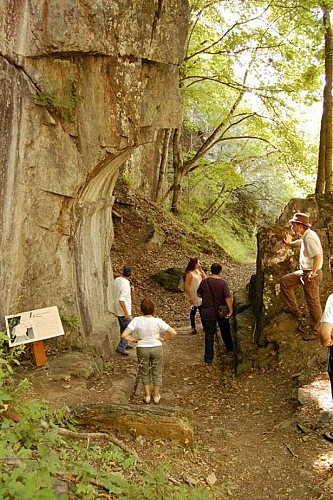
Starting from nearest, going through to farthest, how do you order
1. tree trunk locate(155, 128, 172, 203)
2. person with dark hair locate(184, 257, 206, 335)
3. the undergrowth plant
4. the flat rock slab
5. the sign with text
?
the undergrowth plant → the flat rock slab → the sign with text → person with dark hair locate(184, 257, 206, 335) → tree trunk locate(155, 128, 172, 203)

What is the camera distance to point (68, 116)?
823 centimetres

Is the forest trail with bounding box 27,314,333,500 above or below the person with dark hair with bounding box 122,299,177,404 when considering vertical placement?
below

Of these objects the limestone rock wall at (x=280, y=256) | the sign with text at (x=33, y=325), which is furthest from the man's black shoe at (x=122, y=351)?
the limestone rock wall at (x=280, y=256)

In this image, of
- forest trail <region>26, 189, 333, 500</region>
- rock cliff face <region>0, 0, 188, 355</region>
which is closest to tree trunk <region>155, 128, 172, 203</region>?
forest trail <region>26, 189, 333, 500</region>

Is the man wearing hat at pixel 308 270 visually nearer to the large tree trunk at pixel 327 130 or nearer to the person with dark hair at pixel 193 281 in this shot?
the person with dark hair at pixel 193 281

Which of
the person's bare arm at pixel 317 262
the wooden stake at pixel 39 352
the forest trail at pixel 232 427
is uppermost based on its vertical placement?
the person's bare arm at pixel 317 262

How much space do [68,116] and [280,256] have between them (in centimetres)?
491

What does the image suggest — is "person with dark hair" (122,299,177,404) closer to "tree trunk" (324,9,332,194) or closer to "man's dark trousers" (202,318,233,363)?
"man's dark trousers" (202,318,233,363)

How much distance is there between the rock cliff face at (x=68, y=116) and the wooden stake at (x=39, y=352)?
2.29 feet

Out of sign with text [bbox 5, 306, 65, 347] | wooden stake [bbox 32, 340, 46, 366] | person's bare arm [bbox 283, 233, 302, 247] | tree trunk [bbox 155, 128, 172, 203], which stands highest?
tree trunk [bbox 155, 128, 172, 203]

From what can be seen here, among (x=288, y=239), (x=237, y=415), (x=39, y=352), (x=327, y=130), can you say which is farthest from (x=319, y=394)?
(x=327, y=130)

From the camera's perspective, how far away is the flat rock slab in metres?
5.48

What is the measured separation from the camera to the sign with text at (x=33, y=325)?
23.6ft

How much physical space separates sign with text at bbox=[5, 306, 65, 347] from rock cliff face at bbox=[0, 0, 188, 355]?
45 cm
